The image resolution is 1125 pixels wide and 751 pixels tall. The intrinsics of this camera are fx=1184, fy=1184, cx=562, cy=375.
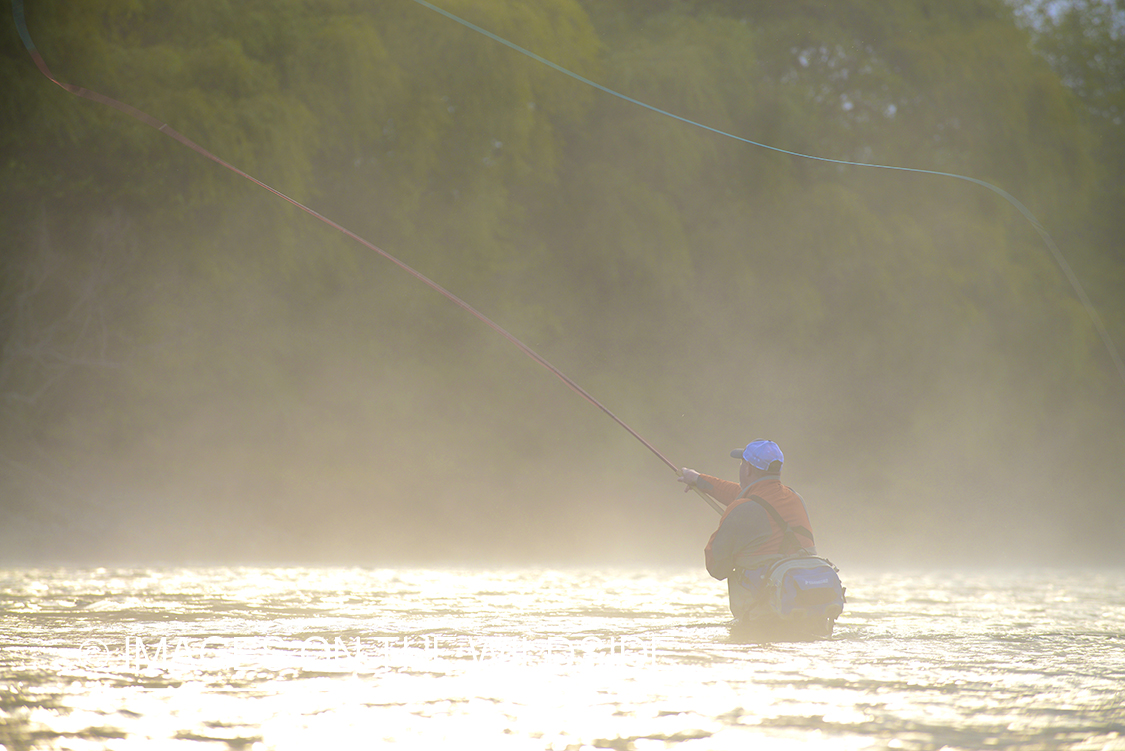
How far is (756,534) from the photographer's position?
625cm

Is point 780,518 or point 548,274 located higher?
point 548,274

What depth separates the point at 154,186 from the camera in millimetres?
16797

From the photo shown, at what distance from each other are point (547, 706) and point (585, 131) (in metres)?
17.0

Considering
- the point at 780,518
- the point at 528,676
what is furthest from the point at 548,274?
the point at 528,676

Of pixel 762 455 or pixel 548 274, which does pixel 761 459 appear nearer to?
pixel 762 455

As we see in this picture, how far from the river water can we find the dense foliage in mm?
9293

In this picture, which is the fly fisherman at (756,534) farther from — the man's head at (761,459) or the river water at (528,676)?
the river water at (528,676)

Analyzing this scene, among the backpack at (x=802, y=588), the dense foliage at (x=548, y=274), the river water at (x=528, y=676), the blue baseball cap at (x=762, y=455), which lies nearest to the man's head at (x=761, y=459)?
the blue baseball cap at (x=762, y=455)

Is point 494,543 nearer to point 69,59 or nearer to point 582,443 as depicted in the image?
point 582,443

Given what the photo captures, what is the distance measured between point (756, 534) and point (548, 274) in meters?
14.3

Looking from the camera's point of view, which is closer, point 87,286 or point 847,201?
point 87,286

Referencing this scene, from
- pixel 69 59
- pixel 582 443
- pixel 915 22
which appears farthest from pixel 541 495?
pixel 915 22

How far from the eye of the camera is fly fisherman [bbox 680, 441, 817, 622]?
623cm

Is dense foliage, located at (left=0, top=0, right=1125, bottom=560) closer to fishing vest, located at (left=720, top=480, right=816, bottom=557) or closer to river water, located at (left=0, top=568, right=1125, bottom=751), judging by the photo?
river water, located at (left=0, top=568, right=1125, bottom=751)
